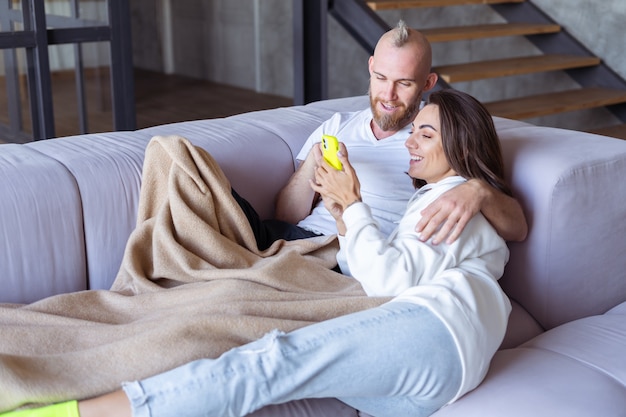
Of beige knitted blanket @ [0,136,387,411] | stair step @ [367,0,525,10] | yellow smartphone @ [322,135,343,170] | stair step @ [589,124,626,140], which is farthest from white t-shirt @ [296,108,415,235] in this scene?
stair step @ [589,124,626,140]

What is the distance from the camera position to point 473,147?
6.25ft

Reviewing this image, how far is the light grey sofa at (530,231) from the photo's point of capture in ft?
6.24

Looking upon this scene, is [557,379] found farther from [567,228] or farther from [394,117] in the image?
[394,117]

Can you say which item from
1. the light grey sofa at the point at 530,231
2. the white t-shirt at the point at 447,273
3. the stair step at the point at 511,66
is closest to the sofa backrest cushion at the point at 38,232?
the light grey sofa at the point at 530,231

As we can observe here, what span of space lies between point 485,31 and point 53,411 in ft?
11.8

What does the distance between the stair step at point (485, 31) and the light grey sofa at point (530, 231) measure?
2042mm

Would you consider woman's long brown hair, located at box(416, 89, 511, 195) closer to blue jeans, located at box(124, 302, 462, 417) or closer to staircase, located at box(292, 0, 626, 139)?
blue jeans, located at box(124, 302, 462, 417)

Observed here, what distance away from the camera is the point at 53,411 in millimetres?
1444

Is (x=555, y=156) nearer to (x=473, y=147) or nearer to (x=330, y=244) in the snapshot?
(x=473, y=147)

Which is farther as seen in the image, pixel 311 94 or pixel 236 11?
pixel 236 11

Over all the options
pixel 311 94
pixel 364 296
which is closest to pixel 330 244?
pixel 364 296

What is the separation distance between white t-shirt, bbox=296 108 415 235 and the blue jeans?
0.57 m

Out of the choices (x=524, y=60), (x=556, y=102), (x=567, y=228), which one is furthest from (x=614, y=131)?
(x=567, y=228)

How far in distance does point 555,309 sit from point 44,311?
128 cm
